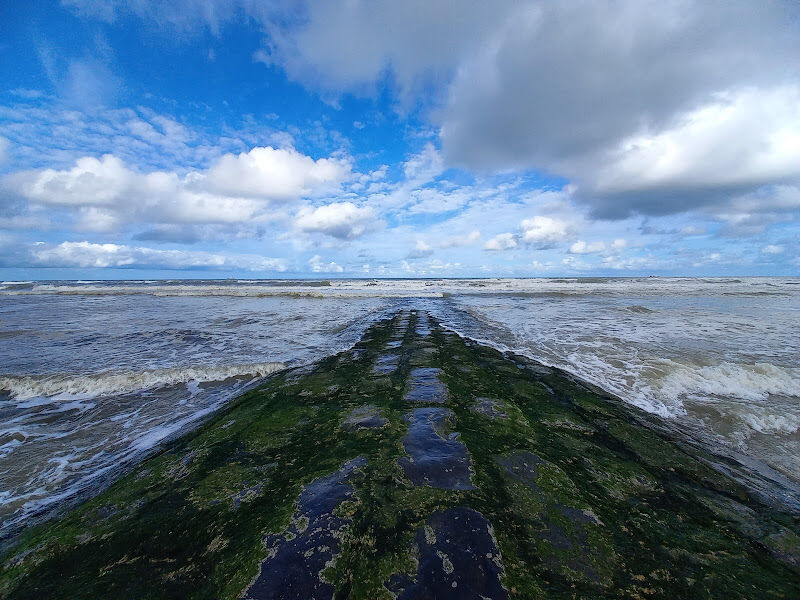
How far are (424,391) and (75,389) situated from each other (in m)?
9.53

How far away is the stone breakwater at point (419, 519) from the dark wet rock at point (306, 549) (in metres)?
0.02

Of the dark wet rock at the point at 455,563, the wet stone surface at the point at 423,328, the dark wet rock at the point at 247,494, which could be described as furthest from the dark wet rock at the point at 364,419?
the wet stone surface at the point at 423,328

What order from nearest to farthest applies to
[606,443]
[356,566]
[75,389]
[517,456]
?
1. [356,566]
2. [517,456]
3. [606,443]
4. [75,389]

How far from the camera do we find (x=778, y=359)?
10.5m

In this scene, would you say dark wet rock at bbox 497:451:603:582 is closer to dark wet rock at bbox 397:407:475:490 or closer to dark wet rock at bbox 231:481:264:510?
dark wet rock at bbox 397:407:475:490

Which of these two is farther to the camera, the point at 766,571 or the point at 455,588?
the point at 766,571

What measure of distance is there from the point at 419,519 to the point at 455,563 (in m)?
0.63

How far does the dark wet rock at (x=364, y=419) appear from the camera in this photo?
235 inches

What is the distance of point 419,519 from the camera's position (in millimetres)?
3598

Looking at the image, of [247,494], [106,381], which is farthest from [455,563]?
Result: [106,381]

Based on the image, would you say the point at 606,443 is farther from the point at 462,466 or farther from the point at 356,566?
the point at 356,566

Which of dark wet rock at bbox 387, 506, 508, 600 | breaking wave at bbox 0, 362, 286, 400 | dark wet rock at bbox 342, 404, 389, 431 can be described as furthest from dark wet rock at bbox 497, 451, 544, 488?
breaking wave at bbox 0, 362, 286, 400

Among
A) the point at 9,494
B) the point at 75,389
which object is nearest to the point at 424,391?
the point at 9,494

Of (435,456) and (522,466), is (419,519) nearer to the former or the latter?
(435,456)
